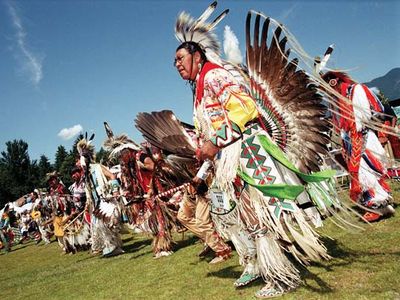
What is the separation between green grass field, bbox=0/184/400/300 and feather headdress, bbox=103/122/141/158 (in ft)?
6.04

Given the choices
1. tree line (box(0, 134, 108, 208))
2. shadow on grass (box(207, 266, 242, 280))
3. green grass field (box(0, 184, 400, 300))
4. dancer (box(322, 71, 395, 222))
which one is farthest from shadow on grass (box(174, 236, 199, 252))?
tree line (box(0, 134, 108, 208))

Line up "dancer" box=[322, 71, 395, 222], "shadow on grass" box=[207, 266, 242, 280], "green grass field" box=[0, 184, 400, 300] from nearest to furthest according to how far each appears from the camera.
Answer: "green grass field" box=[0, 184, 400, 300]
"shadow on grass" box=[207, 266, 242, 280]
"dancer" box=[322, 71, 395, 222]

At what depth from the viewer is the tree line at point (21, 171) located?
44719mm

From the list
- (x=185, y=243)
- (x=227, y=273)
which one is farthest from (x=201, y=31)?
(x=185, y=243)

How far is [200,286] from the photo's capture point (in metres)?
3.38

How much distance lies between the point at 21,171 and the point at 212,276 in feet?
166

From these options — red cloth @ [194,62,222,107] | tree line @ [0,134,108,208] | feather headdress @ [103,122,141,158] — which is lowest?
red cloth @ [194,62,222,107]

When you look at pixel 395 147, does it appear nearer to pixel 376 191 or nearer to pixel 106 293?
pixel 376 191

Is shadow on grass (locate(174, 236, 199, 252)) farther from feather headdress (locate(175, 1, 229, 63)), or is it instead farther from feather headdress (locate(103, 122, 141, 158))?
feather headdress (locate(175, 1, 229, 63))

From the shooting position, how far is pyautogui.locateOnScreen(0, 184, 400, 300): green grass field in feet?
8.26

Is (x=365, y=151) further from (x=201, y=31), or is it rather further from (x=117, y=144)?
(x=117, y=144)

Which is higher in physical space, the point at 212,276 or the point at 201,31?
the point at 201,31

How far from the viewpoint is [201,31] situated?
9.55 feet

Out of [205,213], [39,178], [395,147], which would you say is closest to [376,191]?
[395,147]
